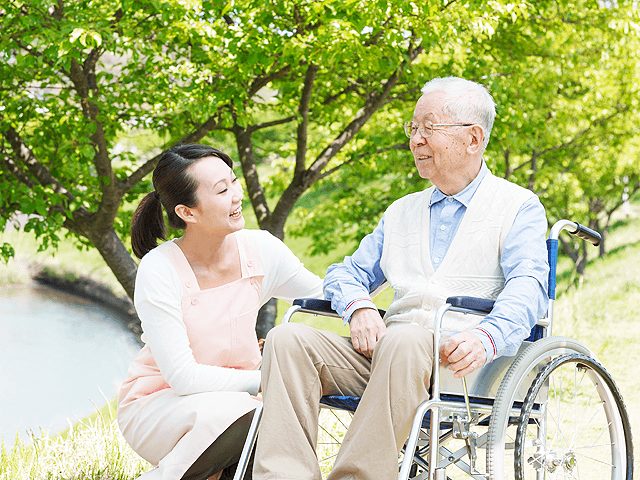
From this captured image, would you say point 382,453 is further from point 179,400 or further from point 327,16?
point 327,16

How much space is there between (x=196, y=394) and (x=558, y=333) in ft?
17.5

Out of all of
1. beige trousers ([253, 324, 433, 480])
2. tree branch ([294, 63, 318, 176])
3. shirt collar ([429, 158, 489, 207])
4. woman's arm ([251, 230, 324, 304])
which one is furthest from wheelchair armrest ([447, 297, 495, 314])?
tree branch ([294, 63, 318, 176])

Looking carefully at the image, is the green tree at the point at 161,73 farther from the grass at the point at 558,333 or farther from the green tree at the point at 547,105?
the grass at the point at 558,333

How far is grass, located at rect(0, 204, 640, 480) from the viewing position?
294cm

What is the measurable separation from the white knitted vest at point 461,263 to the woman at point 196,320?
48 centimetres

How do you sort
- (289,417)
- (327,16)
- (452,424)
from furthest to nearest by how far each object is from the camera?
1. (327,16)
2. (452,424)
3. (289,417)

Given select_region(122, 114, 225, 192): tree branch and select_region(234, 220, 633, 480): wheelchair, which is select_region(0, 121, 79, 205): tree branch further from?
select_region(234, 220, 633, 480): wheelchair

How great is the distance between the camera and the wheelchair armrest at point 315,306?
2070 mm

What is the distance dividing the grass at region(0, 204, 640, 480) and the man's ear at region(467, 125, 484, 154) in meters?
1.85

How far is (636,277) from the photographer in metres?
10.3

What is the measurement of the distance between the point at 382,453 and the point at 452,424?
38cm

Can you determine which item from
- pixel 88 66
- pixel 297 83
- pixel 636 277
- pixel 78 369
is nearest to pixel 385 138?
pixel 297 83

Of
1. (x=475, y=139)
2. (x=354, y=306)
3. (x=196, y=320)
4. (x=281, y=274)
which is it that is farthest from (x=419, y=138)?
(x=196, y=320)

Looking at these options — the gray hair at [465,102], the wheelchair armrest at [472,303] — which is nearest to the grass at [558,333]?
the wheelchair armrest at [472,303]
